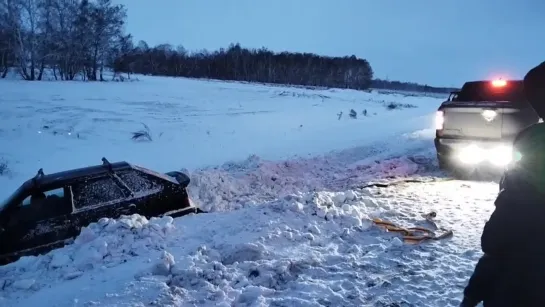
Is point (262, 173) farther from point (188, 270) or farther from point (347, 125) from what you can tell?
point (347, 125)

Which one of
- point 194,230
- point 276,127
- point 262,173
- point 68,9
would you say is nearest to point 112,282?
point 194,230

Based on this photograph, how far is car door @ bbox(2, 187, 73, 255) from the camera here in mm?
5027

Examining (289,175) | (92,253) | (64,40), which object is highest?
(64,40)

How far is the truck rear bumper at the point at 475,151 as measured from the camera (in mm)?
7090

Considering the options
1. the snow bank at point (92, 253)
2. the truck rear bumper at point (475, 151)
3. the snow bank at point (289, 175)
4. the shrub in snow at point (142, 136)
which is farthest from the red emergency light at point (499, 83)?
the shrub in snow at point (142, 136)

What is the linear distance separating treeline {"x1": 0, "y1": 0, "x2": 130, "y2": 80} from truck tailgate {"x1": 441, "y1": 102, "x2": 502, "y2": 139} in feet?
129

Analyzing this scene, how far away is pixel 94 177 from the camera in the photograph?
5.77m

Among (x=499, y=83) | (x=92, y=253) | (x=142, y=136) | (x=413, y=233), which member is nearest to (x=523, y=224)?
(x=413, y=233)

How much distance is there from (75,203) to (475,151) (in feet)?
22.7

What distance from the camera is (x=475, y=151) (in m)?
7.35

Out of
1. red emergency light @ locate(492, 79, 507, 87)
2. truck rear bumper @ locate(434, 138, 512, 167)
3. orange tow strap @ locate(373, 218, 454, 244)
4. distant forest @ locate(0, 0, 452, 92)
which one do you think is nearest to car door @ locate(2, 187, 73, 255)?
orange tow strap @ locate(373, 218, 454, 244)

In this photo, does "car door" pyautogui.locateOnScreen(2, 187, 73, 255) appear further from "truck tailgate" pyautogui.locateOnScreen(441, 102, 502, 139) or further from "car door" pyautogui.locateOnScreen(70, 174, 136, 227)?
"truck tailgate" pyautogui.locateOnScreen(441, 102, 502, 139)

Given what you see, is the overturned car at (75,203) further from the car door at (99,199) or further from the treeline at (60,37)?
the treeline at (60,37)

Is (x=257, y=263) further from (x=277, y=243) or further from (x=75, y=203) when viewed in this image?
(x=75, y=203)
